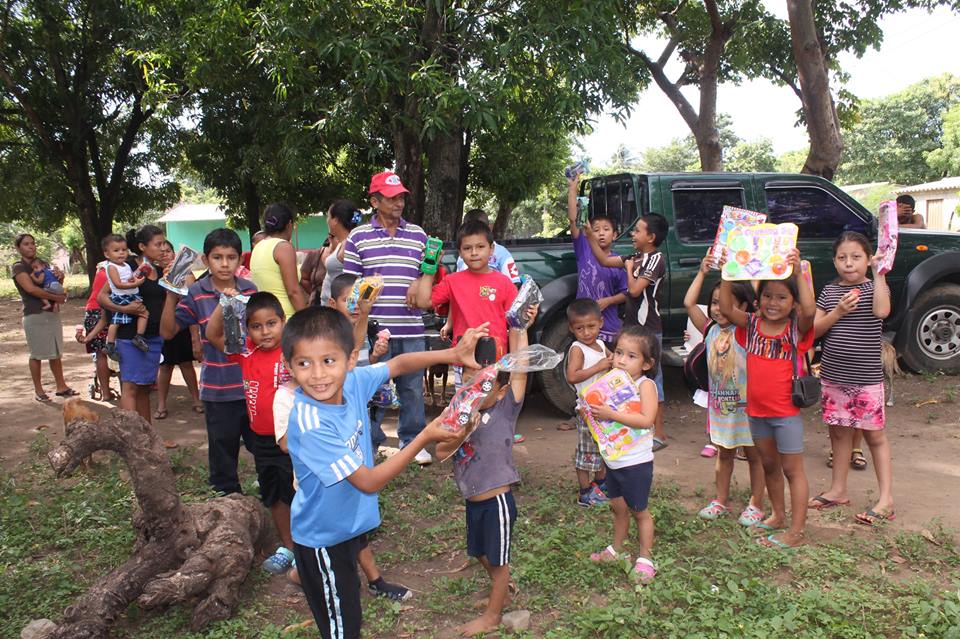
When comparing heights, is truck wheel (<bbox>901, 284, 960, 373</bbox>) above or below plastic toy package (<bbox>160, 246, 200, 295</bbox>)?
below

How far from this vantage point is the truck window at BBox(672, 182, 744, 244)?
601cm

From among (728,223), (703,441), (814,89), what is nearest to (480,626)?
(728,223)

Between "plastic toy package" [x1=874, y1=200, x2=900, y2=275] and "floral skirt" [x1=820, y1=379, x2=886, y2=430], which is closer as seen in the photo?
"plastic toy package" [x1=874, y1=200, x2=900, y2=275]

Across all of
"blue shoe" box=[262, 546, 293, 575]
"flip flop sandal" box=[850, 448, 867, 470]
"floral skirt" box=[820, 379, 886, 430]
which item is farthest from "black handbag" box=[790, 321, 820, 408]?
"blue shoe" box=[262, 546, 293, 575]

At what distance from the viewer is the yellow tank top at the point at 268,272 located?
4.53 meters

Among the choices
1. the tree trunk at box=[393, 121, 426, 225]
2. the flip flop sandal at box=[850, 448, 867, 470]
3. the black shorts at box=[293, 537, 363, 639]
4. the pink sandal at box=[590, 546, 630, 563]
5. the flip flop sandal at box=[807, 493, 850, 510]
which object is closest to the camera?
the black shorts at box=[293, 537, 363, 639]

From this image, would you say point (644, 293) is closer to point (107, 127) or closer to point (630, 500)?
point (630, 500)

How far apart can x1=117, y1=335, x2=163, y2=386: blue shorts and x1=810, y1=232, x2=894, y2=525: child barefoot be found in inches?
183

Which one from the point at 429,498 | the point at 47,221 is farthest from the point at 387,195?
the point at 47,221

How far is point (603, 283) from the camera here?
5266 mm

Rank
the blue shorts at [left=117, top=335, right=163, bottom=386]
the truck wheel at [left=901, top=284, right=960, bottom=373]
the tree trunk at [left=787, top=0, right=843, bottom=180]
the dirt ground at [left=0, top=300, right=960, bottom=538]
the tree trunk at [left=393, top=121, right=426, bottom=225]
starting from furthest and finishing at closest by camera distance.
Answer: the tree trunk at [left=393, top=121, right=426, bottom=225] < the tree trunk at [left=787, top=0, right=843, bottom=180] < the truck wheel at [left=901, top=284, right=960, bottom=373] < the blue shorts at [left=117, top=335, right=163, bottom=386] < the dirt ground at [left=0, top=300, right=960, bottom=538]

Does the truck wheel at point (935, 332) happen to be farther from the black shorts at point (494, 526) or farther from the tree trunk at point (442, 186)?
the black shorts at point (494, 526)

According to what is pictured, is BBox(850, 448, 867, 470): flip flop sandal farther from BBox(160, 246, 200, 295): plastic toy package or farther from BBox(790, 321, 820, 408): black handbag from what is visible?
BBox(160, 246, 200, 295): plastic toy package

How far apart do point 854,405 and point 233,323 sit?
3318mm
